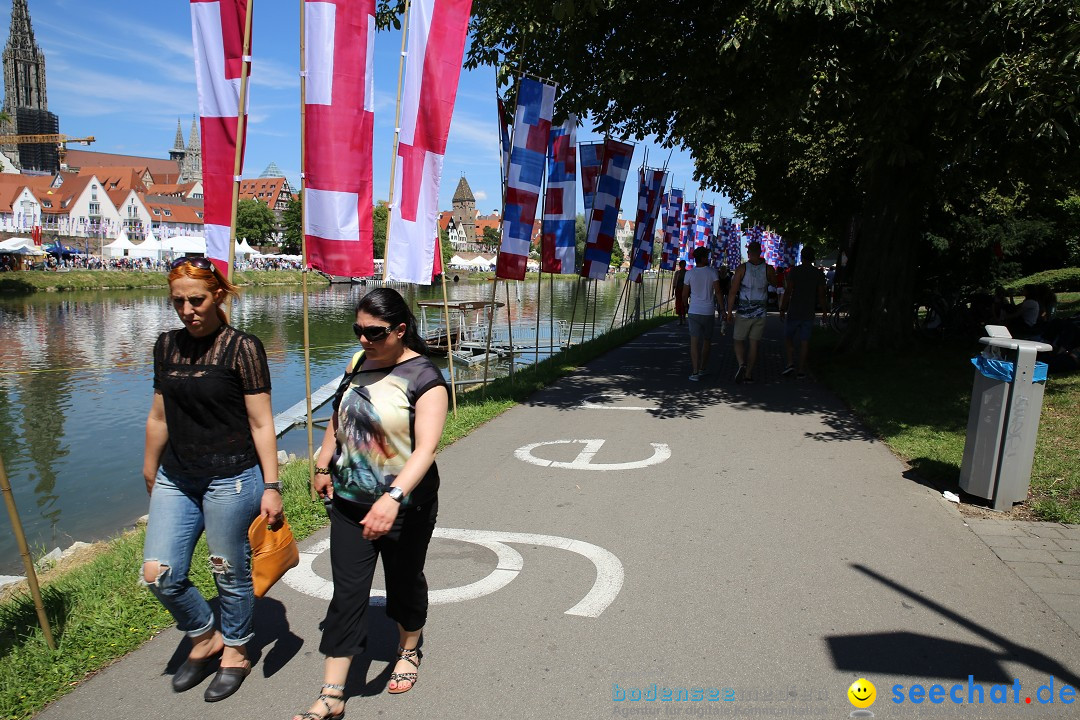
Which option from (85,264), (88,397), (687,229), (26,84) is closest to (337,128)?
(88,397)

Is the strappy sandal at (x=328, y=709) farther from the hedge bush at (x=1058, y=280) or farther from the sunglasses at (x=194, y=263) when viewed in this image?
the hedge bush at (x=1058, y=280)

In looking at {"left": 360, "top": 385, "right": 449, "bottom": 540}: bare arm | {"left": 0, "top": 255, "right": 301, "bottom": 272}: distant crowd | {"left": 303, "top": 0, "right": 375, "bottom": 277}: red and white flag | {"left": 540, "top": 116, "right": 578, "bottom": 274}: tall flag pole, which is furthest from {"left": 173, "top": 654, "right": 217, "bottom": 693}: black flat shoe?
{"left": 0, "top": 255, "right": 301, "bottom": 272}: distant crowd

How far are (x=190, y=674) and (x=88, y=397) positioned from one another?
46.7 ft

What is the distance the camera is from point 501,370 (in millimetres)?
18828

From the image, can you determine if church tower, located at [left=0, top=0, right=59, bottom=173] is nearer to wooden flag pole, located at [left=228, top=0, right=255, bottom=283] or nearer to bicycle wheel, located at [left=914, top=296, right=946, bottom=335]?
bicycle wheel, located at [left=914, top=296, right=946, bottom=335]

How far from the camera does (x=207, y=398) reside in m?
3.06

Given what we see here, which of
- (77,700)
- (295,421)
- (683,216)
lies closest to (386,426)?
(77,700)

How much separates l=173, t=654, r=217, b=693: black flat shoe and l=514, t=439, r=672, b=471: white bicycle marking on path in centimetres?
375

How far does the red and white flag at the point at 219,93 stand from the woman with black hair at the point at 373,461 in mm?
2817

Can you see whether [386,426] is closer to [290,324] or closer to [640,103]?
[640,103]

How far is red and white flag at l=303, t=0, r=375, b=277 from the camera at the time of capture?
19.0 feet

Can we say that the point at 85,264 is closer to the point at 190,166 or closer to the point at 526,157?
the point at 526,157

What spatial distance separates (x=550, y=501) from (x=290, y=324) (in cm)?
2800

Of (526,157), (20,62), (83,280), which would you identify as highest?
(20,62)
